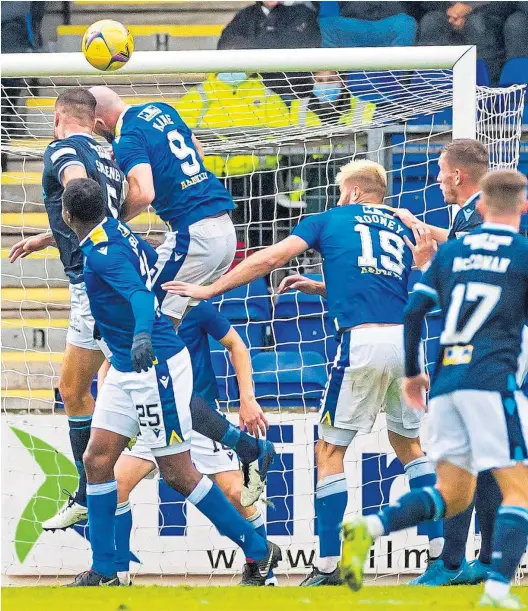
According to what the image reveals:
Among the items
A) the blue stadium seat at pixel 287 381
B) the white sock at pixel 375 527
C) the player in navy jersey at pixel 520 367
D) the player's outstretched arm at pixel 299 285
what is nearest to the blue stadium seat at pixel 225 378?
the blue stadium seat at pixel 287 381

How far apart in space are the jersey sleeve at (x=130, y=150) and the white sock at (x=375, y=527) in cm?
246

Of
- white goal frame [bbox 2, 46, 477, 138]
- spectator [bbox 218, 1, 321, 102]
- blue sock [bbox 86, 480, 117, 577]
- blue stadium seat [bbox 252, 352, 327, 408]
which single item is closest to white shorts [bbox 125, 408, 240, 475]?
blue sock [bbox 86, 480, 117, 577]

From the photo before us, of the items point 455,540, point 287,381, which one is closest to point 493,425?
point 455,540

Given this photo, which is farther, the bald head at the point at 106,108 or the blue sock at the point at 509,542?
the bald head at the point at 106,108

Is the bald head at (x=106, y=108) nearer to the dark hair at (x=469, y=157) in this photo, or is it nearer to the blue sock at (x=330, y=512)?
the dark hair at (x=469, y=157)

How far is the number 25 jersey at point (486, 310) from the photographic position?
13.5ft

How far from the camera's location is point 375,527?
4.11 metres

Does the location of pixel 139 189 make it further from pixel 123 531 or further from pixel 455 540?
pixel 455 540

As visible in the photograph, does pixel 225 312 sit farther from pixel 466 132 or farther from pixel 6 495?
pixel 466 132

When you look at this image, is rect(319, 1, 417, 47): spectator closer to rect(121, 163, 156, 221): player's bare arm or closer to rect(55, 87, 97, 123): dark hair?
rect(55, 87, 97, 123): dark hair

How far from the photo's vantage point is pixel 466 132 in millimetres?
6309

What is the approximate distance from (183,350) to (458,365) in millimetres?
1524

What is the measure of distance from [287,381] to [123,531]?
Answer: 89.8 inches

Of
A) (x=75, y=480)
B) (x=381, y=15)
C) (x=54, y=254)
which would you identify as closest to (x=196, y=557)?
(x=75, y=480)
